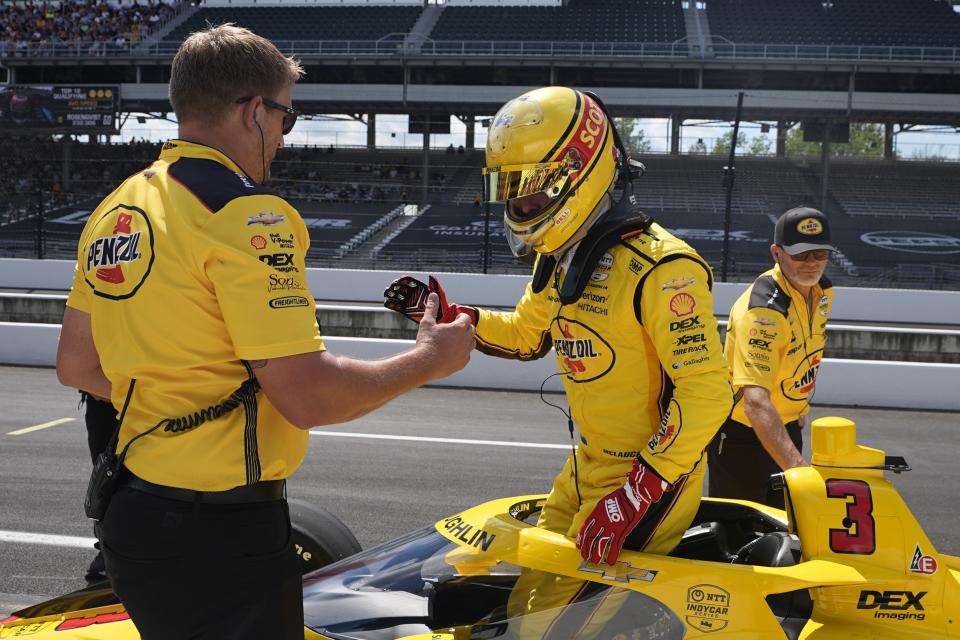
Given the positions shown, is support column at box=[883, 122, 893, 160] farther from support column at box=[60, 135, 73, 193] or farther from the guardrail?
support column at box=[60, 135, 73, 193]

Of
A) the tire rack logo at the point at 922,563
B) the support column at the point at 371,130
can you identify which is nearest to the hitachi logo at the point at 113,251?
the tire rack logo at the point at 922,563

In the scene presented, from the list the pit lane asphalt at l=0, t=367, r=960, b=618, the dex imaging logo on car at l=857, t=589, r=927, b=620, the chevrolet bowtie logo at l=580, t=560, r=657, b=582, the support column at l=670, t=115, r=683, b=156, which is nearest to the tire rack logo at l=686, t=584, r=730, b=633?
the chevrolet bowtie logo at l=580, t=560, r=657, b=582

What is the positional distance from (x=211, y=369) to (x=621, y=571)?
3.68 ft

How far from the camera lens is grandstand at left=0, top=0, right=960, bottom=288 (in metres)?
23.4

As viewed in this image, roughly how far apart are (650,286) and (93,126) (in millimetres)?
30211

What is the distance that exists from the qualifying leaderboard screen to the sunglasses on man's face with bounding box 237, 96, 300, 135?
29799 millimetres

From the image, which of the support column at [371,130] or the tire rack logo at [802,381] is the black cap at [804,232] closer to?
the tire rack logo at [802,381]

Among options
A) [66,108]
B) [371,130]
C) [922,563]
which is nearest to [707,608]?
[922,563]

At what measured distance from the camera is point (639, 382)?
2.59 metres

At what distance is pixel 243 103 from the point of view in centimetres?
191

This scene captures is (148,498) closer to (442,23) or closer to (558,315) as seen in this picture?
(558,315)

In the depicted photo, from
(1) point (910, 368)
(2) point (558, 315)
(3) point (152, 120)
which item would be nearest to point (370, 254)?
(1) point (910, 368)

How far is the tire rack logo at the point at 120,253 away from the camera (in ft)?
5.97

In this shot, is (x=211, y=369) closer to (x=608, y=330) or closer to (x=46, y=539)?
(x=608, y=330)
